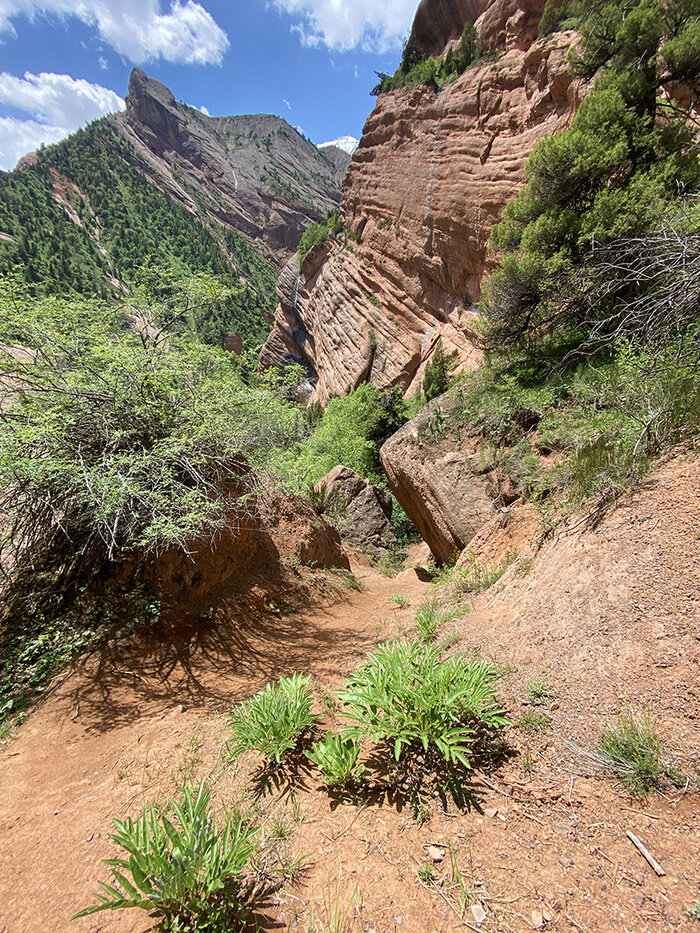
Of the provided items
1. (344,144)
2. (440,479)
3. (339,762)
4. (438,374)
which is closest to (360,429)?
(438,374)

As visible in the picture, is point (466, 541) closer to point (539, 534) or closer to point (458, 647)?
point (539, 534)

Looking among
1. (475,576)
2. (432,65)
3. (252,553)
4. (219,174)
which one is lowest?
(475,576)

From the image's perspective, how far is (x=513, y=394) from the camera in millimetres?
7273

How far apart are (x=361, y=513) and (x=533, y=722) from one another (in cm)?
1311

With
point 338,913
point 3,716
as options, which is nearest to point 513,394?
point 338,913

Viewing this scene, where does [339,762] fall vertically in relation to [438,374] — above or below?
below

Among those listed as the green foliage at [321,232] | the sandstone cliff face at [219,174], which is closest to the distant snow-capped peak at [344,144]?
the sandstone cliff face at [219,174]

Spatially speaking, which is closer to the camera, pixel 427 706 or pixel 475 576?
pixel 427 706

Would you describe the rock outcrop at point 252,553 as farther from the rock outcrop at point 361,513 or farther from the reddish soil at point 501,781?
the rock outcrop at point 361,513

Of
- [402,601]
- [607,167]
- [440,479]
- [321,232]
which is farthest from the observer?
[321,232]

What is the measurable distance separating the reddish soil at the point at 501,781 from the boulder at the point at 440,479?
9.61ft

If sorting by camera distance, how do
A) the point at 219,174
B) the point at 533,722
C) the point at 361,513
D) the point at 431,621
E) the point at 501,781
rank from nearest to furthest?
the point at 501,781 < the point at 533,722 < the point at 431,621 < the point at 361,513 < the point at 219,174

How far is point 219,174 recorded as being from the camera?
9806 cm

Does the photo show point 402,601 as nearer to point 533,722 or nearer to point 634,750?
point 533,722
